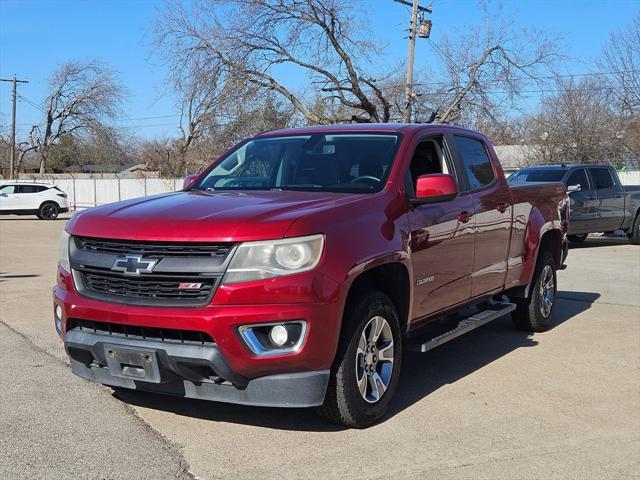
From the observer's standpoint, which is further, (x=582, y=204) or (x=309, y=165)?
(x=582, y=204)

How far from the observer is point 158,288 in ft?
13.1

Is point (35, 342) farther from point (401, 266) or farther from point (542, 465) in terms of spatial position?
point (542, 465)

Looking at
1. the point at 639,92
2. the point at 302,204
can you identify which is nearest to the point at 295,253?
the point at 302,204

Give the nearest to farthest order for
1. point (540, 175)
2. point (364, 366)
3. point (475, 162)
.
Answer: point (364, 366), point (475, 162), point (540, 175)

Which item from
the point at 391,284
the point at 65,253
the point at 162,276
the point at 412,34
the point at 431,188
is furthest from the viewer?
A: the point at 412,34

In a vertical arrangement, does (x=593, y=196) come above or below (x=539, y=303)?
above

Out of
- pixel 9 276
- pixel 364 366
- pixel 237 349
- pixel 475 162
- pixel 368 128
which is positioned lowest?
pixel 9 276

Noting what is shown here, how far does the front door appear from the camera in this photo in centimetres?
495

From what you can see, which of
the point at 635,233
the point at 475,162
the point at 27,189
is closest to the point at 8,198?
the point at 27,189

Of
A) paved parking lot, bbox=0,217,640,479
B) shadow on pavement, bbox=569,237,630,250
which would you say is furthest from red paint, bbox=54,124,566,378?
shadow on pavement, bbox=569,237,630,250

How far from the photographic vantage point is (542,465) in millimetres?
3988

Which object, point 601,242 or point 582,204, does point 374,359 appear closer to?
point 582,204

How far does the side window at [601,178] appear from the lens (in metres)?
16.7

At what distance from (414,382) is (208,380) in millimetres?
2105
